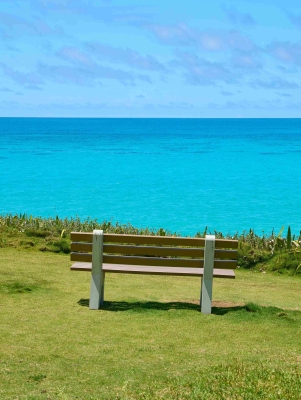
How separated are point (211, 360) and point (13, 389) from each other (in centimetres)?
187

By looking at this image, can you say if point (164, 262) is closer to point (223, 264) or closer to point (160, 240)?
point (160, 240)

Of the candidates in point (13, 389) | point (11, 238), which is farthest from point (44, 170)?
point (13, 389)

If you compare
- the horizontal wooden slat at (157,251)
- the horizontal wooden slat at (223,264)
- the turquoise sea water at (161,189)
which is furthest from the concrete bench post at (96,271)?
the turquoise sea water at (161,189)

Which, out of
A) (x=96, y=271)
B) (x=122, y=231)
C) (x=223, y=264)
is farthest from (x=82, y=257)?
(x=122, y=231)

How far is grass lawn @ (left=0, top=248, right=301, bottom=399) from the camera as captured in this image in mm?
5121

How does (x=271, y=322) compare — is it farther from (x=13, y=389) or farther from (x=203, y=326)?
(x=13, y=389)

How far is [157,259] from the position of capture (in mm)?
7902

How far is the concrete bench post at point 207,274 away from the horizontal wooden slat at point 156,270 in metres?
0.08

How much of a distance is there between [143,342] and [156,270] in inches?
57.1

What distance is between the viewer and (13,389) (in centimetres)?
507

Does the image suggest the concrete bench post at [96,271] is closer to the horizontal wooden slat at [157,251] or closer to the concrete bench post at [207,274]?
the horizontal wooden slat at [157,251]

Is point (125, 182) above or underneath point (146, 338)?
above

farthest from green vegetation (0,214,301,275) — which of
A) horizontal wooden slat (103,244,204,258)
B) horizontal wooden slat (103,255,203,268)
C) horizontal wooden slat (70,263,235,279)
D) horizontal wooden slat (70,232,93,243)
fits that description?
horizontal wooden slat (70,232,93,243)

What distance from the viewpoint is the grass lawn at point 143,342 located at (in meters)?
5.12
